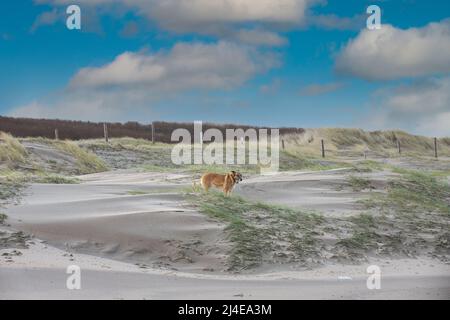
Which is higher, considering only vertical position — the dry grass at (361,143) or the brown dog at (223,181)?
the dry grass at (361,143)

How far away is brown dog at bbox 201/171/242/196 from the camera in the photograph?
13.3 metres

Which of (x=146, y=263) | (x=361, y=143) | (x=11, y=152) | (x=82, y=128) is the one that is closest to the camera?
(x=146, y=263)

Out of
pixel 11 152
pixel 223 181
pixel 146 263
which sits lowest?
pixel 146 263

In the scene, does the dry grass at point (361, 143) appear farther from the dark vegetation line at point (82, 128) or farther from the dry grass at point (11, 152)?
the dry grass at point (11, 152)

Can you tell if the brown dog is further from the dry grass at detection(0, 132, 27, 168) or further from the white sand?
the dry grass at detection(0, 132, 27, 168)

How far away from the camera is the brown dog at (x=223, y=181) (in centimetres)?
1333

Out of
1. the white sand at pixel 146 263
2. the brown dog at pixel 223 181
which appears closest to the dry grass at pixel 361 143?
the brown dog at pixel 223 181

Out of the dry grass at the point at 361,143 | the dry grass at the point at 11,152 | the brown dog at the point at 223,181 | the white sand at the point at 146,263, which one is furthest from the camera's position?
the dry grass at the point at 361,143

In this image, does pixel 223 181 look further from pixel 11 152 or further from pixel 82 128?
pixel 82 128

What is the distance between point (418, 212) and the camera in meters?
14.4

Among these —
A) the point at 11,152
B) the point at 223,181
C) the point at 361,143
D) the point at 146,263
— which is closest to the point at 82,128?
the point at 361,143

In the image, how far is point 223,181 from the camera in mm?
13422
